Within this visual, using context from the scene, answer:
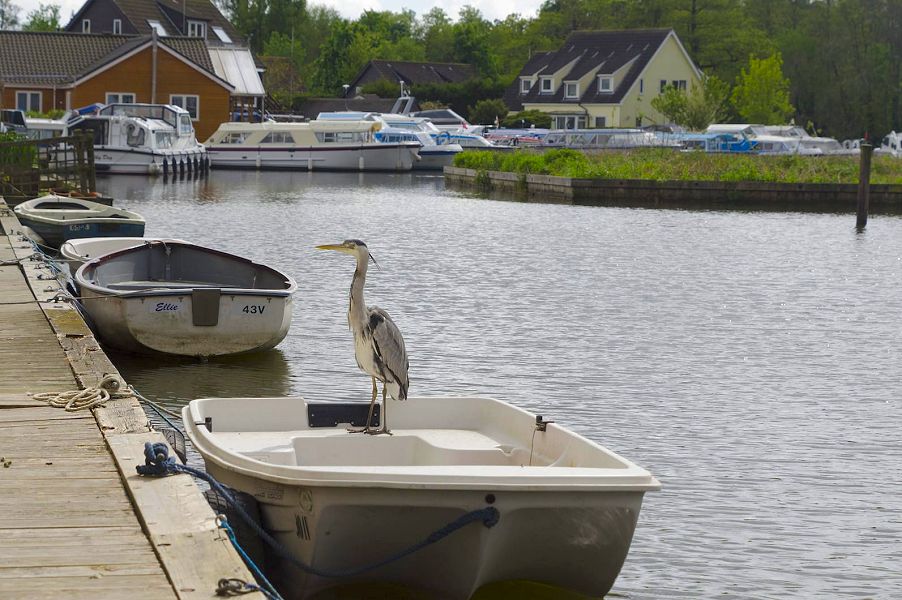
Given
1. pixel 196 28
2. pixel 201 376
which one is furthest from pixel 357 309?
pixel 196 28

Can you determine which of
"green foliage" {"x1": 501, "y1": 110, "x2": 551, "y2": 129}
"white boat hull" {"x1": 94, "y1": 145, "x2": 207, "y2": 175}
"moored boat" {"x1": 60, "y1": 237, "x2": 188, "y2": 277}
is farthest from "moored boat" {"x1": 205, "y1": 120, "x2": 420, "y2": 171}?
"moored boat" {"x1": 60, "y1": 237, "x2": 188, "y2": 277}

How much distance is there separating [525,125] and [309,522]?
86.5m

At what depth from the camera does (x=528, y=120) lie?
309 feet

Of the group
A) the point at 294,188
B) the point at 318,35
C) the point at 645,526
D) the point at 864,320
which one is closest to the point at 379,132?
the point at 294,188

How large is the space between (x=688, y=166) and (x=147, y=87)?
33.3m

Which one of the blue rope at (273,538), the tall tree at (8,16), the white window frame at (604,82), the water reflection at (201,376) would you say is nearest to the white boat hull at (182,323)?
the water reflection at (201,376)

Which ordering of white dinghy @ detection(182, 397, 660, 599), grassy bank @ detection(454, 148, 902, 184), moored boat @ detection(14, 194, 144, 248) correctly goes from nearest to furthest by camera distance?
1. white dinghy @ detection(182, 397, 660, 599)
2. moored boat @ detection(14, 194, 144, 248)
3. grassy bank @ detection(454, 148, 902, 184)

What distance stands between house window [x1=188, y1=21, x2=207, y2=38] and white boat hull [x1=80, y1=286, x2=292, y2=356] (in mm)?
85148

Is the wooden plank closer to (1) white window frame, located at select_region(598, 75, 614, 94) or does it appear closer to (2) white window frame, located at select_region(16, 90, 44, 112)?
(2) white window frame, located at select_region(16, 90, 44, 112)

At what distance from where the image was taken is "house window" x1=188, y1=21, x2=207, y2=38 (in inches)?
3875

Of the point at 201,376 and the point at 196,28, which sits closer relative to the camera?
the point at 201,376

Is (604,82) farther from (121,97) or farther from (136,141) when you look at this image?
(136,141)

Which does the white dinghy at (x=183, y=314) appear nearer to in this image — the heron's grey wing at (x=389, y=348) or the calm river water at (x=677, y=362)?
the calm river water at (x=677, y=362)

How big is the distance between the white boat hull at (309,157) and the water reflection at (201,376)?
53103 millimetres
